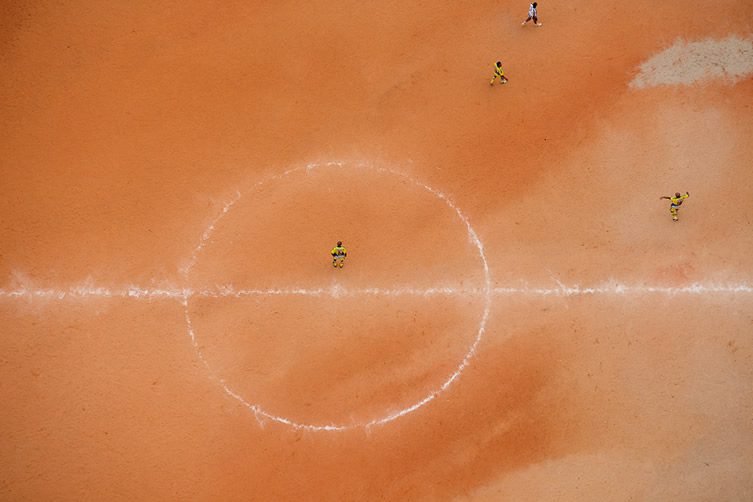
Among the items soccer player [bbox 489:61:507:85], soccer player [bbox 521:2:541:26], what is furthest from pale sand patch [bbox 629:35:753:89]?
soccer player [bbox 489:61:507:85]

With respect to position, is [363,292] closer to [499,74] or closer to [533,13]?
Result: [499,74]

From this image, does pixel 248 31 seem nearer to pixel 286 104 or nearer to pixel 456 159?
pixel 286 104

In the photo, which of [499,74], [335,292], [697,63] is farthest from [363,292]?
[697,63]

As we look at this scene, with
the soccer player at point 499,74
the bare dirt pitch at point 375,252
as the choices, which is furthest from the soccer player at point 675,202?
the soccer player at point 499,74

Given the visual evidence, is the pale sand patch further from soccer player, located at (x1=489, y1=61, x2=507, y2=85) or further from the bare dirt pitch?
soccer player, located at (x1=489, y1=61, x2=507, y2=85)

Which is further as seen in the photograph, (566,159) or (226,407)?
(566,159)

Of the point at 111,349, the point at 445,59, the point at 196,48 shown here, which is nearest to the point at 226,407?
Answer: the point at 111,349
